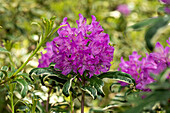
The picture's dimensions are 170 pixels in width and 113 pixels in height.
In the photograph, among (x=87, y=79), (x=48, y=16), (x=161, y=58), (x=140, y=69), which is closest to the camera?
(x=161, y=58)

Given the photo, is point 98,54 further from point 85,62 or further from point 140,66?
point 140,66

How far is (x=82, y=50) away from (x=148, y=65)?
0.36 meters

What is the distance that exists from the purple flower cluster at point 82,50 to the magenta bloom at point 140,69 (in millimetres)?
200

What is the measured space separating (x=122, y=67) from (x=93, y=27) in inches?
13.7

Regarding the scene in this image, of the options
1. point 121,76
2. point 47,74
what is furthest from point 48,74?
point 121,76

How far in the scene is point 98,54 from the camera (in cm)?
110

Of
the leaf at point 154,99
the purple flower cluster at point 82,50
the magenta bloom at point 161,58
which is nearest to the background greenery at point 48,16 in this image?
the purple flower cluster at point 82,50

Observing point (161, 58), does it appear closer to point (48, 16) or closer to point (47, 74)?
point (47, 74)

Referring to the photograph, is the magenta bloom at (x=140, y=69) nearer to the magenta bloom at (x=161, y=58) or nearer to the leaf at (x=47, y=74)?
the magenta bloom at (x=161, y=58)

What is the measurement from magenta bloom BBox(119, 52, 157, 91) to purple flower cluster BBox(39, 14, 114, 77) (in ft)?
0.66

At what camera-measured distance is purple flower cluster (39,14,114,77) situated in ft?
3.54

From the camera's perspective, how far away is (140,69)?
1.28 m

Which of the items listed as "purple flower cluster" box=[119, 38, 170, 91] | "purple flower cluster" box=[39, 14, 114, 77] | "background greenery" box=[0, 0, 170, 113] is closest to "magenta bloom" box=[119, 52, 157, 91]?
"purple flower cluster" box=[119, 38, 170, 91]

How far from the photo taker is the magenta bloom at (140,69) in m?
1.14
